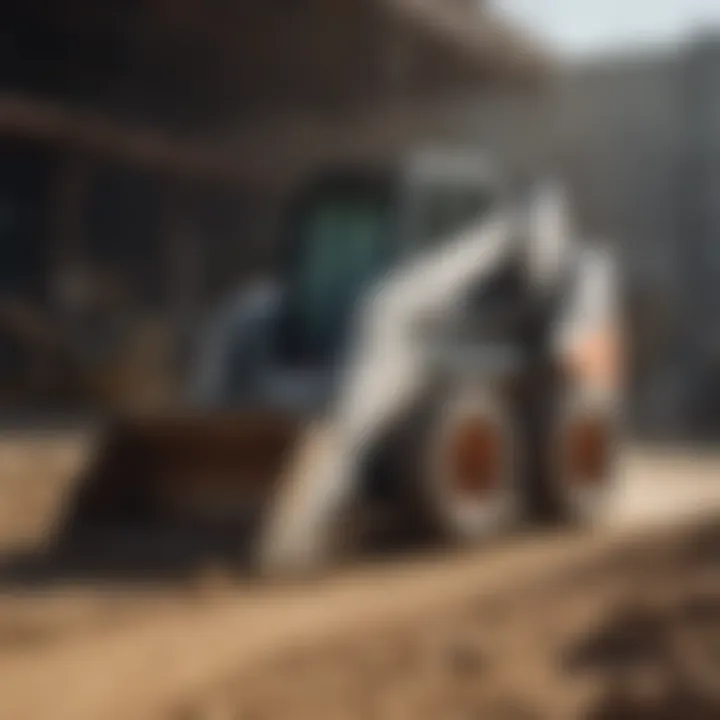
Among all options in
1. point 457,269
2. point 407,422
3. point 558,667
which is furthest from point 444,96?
point 558,667

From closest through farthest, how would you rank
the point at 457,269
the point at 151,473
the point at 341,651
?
1. the point at 341,651
2. the point at 457,269
3. the point at 151,473

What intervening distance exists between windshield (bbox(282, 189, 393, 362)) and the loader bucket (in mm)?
156

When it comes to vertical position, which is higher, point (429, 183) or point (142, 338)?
point (429, 183)

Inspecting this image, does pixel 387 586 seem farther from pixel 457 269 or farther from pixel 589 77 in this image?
pixel 589 77

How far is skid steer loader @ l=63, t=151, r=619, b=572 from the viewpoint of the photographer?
1593mm

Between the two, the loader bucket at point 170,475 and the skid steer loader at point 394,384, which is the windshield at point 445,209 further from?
the loader bucket at point 170,475

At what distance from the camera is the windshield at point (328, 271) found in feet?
5.38

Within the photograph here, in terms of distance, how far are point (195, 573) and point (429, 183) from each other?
1.83 ft

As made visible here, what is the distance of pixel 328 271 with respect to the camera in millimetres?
1672

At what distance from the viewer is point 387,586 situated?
1.47 metres

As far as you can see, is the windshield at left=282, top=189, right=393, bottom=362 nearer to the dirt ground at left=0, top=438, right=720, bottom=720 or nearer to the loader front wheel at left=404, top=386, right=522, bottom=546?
the loader front wheel at left=404, top=386, right=522, bottom=546

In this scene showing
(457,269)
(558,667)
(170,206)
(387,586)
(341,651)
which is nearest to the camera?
(558,667)

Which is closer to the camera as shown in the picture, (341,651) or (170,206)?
(341,651)

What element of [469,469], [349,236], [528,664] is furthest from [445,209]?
[528,664]
